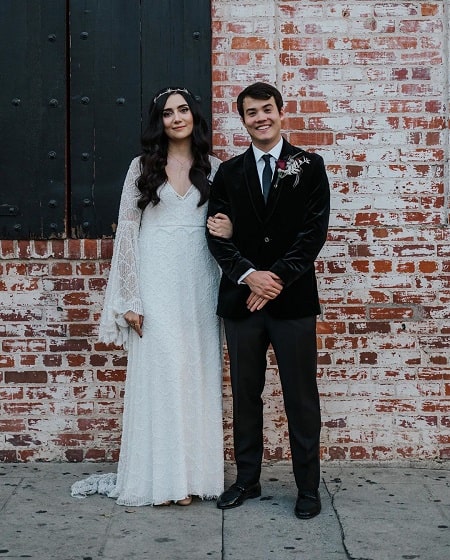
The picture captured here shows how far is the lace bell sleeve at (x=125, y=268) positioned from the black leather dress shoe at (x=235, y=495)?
1022 mm

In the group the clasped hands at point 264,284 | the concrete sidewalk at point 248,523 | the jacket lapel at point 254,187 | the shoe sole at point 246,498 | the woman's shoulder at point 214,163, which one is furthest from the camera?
the woman's shoulder at point 214,163

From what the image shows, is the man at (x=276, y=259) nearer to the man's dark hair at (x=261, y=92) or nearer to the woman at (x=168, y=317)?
the man's dark hair at (x=261, y=92)

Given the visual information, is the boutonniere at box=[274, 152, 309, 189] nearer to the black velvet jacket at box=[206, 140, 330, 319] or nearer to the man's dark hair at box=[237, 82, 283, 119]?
the black velvet jacket at box=[206, 140, 330, 319]

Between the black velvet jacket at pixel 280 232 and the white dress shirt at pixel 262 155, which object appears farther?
the white dress shirt at pixel 262 155

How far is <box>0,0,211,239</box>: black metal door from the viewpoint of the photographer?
17.8ft

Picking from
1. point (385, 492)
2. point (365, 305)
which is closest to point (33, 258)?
point (365, 305)

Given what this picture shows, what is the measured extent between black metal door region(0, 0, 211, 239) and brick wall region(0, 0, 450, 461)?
5.9 inches

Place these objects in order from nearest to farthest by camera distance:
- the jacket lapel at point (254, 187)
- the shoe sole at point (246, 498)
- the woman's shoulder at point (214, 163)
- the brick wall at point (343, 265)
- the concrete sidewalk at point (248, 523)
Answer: the concrete sidewalk at point (248, 523) < the jacket lapel at point (254, 187) < the shoe sole at point (246, 498) < the woman's shoulder at point (214, 163) < the brick wall at point (343, 265)

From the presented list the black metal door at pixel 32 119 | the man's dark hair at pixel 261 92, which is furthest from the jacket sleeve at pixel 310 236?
the black metal door at pixel 32 119

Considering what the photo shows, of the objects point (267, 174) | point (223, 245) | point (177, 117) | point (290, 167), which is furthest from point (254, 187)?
point (177, 117)

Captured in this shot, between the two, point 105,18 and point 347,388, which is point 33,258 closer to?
point 105,18

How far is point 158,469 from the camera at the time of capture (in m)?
4.74

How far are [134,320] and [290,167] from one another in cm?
112

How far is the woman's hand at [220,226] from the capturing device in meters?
4.63
